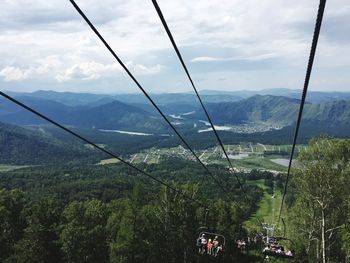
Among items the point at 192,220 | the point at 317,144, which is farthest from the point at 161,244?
the point at 317,144

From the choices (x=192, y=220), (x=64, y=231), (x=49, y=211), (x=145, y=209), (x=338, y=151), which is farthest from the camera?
(x=192, y=220)

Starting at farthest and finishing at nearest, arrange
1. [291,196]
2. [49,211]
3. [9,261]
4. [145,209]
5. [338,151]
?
[291,196], [145,209], [49,211], [9,261], [338,151]

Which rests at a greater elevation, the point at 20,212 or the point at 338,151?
the point at 338,151

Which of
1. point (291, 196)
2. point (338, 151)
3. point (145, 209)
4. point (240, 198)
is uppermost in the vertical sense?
point (338, 151)

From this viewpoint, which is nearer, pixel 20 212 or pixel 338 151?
pixel 338 151

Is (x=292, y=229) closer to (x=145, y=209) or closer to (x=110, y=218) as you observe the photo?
(x=145, y=209)

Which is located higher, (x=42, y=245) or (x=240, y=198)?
(x=42, y=245)

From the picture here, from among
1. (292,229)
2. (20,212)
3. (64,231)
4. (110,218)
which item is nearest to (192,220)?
(110,218)

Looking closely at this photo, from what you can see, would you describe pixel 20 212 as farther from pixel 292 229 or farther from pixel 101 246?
pixel 292 229

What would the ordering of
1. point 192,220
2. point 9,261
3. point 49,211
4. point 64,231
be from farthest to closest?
1. point 192,220
2. point 49,211
3. point 64,231
4. point 9,261
